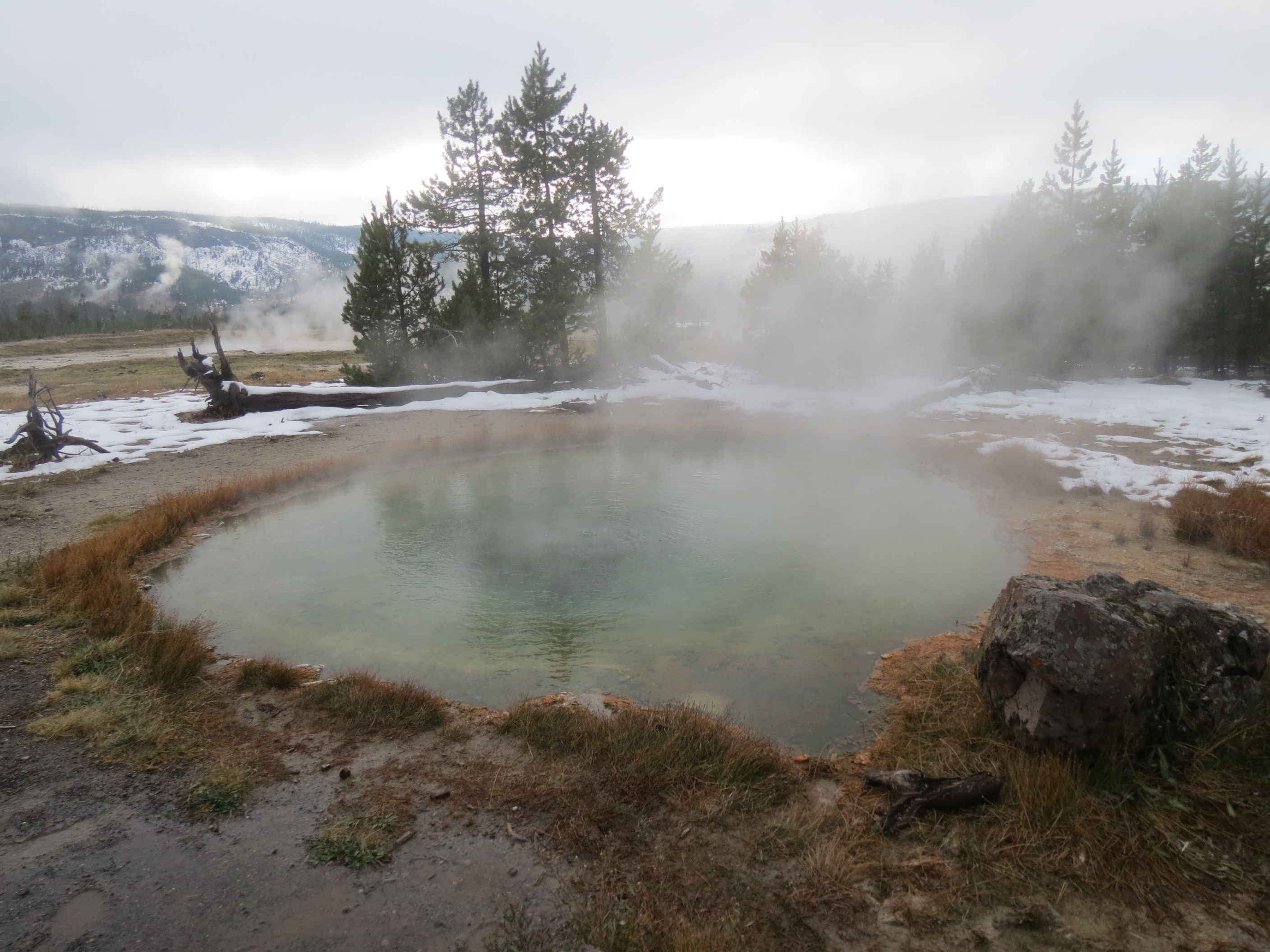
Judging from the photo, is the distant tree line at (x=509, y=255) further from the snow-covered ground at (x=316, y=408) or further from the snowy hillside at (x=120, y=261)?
the snowy hillside at (x=120, y=261)

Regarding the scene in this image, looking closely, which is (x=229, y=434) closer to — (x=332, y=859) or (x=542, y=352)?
(x=542, y=352)

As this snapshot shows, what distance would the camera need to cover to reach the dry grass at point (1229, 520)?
6.21 m

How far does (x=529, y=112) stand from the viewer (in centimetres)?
1923

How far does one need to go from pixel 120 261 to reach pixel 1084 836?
222369 mm

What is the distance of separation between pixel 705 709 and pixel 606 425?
10.5 m

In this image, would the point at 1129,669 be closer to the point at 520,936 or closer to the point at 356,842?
the point at 520,936

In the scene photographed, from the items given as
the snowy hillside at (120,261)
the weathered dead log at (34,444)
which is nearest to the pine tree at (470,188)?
the weathered dead log at (34,444)

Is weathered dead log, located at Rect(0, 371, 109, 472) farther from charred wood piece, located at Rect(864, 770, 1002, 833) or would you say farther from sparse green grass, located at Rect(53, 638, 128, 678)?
charred wood piece, located at Rect(864, 770, 1002, 833)

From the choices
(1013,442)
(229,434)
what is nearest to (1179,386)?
(1013,442)

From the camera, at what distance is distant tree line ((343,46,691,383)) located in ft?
61.4

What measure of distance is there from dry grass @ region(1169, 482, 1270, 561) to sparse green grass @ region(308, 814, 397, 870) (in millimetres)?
7559

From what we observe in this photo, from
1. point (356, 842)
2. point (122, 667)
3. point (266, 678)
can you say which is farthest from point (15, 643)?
point (356, 842)

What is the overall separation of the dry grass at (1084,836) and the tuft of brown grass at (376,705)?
2.17m

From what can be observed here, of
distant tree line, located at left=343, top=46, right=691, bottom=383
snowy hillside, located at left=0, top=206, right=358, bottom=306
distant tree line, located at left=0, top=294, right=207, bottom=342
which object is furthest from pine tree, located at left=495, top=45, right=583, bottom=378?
snowy hillside, located at left=0, top=206, right=358, bottom=306
